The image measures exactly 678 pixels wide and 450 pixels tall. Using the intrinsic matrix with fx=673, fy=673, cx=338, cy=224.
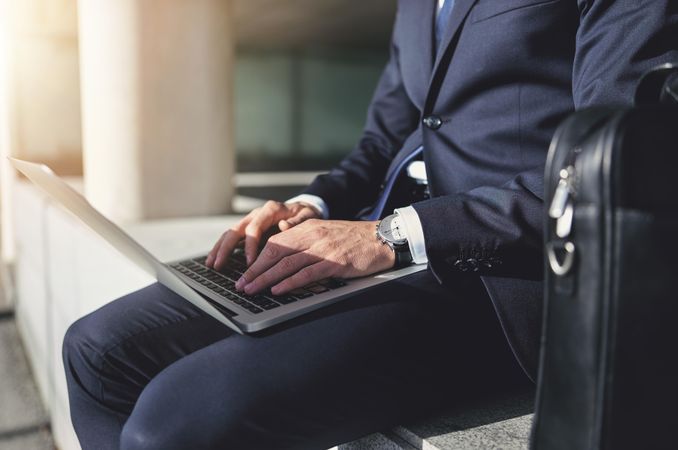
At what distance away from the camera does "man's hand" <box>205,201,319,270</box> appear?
4.69ft

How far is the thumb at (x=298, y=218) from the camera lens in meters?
1.44

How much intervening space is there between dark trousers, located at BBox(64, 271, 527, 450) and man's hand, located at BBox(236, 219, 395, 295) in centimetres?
7

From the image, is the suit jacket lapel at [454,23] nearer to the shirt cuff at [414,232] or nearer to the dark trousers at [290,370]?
the shirt cuff at [414,232]

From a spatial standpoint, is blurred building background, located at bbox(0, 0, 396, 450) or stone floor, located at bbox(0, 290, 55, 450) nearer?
stone floor, located at bbox(0, 290, 55, 450)

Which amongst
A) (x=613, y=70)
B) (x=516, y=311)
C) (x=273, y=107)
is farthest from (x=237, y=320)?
(x=273, y=107)

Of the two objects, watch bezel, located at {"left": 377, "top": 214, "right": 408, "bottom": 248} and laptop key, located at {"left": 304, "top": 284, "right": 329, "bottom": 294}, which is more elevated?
watch bezel, located at {"left": 377, "top": 214, "right": 408, "bottom": 248}

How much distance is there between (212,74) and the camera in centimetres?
495

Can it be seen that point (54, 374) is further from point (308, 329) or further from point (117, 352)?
point (308, 329)

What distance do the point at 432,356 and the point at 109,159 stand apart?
Answer: 416cm

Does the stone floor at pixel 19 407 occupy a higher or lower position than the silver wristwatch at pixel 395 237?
lower

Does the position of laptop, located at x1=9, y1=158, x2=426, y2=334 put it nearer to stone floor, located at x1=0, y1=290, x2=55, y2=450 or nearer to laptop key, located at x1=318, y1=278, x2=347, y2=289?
laptop key, located at x1=318, y1=278, x2=347, y2=289

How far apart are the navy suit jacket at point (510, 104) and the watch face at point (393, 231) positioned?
5 centimetres

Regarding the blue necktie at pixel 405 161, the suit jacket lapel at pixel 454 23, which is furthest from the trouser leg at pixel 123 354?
the suit jacket lapel at pixel 454 23

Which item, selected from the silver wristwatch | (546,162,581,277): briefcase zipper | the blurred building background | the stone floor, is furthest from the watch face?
the stone floor
